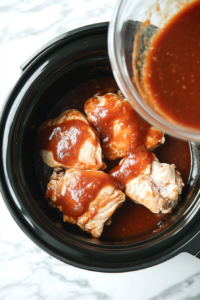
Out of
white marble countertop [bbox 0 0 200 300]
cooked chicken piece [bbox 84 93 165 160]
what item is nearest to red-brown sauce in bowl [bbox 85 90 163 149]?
cooked chicken piece [bbox 84 93 165 160]

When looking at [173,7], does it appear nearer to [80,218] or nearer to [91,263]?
[80,218]

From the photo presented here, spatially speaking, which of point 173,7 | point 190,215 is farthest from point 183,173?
point 173,7

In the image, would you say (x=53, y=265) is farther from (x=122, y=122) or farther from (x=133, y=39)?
(x=133, y=39)

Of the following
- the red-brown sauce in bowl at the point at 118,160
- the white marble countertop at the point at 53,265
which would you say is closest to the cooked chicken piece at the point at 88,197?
the red-brown sauce in bowl at the point at 118,160

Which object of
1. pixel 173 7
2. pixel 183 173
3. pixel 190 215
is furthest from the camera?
pixel 183 173

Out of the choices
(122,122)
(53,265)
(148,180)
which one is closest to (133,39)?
(122,122)

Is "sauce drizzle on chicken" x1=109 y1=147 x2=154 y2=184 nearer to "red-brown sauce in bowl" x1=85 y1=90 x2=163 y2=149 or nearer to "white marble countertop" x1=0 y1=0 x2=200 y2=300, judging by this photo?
"red-brown sauce in bowl" x1=85 y1=90 x2=163 y2=149

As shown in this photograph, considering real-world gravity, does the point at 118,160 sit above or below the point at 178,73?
below
